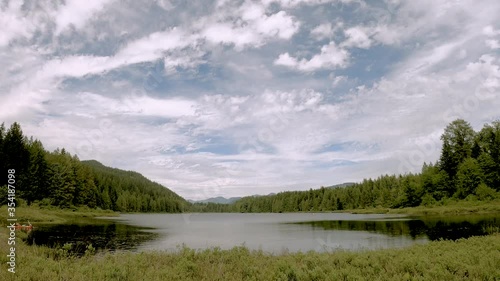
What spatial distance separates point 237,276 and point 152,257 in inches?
292

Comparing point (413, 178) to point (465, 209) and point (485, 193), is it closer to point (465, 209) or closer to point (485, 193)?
point (485, 193)

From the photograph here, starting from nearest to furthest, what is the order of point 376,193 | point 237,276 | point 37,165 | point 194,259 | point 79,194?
point 237,276, point 194,259, point 37,165, point 79,194, point 376,193

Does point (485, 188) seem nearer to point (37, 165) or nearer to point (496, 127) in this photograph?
point (496, 127)

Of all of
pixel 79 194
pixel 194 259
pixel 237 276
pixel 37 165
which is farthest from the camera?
pixel 79 194

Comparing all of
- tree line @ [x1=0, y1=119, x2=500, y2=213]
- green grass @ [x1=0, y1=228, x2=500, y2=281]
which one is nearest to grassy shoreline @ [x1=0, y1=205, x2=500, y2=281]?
green grass @ [x1=0, y1=228, x2=500, y2=281]

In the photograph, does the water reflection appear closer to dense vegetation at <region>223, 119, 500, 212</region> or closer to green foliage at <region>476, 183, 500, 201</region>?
green foliage at <region>476, 183, 500, 201</region>

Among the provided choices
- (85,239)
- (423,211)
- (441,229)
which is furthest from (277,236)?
(423,211)

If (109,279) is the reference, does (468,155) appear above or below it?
above

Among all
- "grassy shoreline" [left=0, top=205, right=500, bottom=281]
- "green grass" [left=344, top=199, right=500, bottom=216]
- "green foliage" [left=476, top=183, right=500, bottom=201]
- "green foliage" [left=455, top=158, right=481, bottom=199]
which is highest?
"green foliage" [left=455, top=158, right=481, bottom=199]

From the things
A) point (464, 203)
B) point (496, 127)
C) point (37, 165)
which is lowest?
point (464, 203)

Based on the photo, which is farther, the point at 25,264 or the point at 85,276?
the point at 25,264

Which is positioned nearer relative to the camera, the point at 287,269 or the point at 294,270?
the point at 294,270

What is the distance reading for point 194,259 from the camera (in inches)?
808

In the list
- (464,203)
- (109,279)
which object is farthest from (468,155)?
(109,279)
